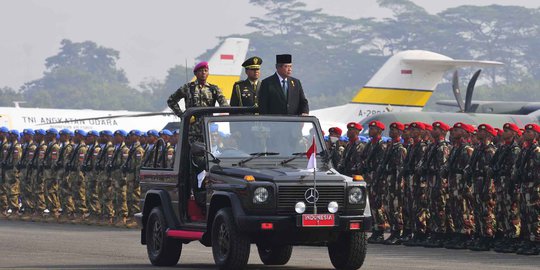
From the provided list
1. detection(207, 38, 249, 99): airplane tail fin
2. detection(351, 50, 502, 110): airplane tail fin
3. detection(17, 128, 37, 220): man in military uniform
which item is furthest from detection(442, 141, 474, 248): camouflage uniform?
detection(207, 38, 249, 99): airplane tail fin

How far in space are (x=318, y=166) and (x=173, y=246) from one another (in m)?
1.97

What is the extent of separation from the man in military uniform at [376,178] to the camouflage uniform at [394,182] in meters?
0.12

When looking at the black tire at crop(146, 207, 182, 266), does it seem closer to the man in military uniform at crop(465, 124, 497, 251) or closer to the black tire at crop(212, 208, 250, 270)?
the black tire at crop(212, 208, 250, 270)

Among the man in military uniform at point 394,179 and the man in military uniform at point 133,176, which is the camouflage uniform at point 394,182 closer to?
the man in military uniform at point 394,179

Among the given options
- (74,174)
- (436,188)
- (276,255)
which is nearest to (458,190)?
(436,188)

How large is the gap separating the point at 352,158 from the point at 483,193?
9.70ft

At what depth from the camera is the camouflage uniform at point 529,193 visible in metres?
18.0

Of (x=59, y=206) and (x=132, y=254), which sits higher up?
(x=132, y=254)

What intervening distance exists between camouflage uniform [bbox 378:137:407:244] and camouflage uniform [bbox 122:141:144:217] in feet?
19.8

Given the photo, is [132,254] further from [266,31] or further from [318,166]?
[266,31]

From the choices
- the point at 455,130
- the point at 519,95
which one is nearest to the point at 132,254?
the point at 455,130

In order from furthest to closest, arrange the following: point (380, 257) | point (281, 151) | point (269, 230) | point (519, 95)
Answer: point (519, 95) < point (380, 257) < point (281, 151) < point (269, 230)

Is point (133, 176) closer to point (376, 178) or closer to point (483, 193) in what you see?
point (376, 178)

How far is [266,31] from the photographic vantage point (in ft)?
471
